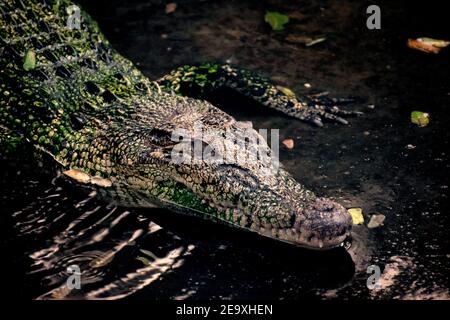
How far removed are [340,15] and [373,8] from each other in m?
0.40

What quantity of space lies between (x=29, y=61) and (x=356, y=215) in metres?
2.91

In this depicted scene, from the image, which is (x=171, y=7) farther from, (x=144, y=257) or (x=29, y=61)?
(x=144, y=257)

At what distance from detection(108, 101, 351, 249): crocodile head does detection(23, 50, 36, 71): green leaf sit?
3.95 feet

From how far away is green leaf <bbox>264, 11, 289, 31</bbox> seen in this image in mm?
6293

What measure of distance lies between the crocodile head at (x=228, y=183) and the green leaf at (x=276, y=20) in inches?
96.6

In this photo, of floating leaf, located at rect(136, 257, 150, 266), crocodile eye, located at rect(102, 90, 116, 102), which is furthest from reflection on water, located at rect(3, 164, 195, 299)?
crocodile eye, located at rect(102, 90, 116, 102)

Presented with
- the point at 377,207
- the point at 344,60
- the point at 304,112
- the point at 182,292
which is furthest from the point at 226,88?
the point at 182,292

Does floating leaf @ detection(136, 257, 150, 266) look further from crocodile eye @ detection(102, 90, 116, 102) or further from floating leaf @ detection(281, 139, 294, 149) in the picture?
floating leaf @ detection(281, 139, 294, 149)

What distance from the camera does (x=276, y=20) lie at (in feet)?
20.9

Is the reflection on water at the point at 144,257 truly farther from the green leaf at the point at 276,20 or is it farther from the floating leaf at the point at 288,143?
the green leaf at the point at 276,20

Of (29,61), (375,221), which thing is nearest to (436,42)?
(375,221)

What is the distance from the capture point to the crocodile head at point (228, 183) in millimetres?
3461

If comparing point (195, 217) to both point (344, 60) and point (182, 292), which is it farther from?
point (344, 60)

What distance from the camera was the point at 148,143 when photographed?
4.09 m
